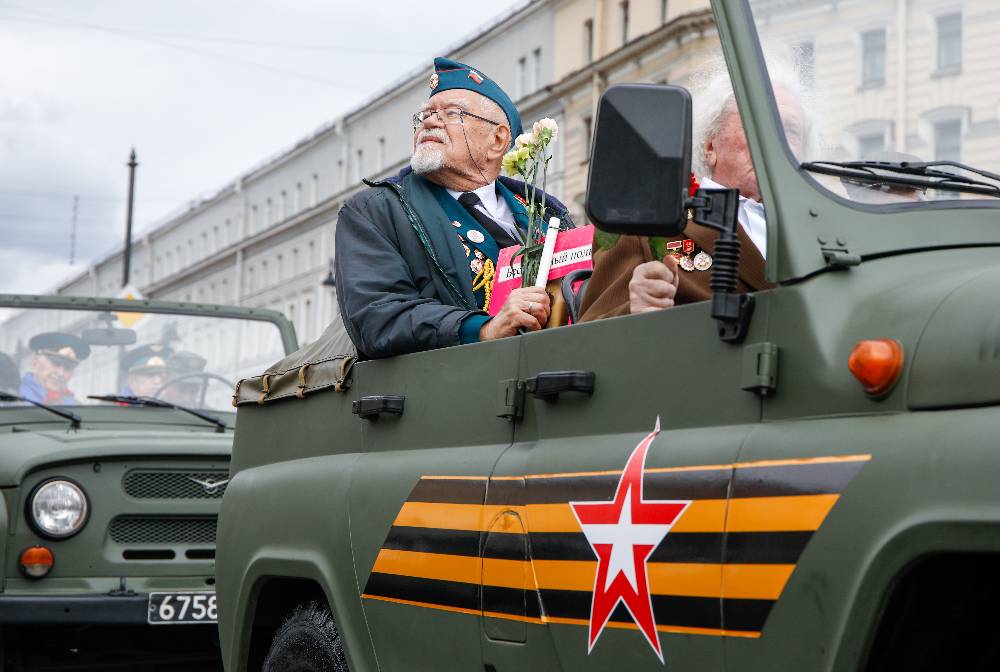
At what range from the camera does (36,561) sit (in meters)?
6.98

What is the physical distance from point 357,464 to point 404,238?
2.35ft

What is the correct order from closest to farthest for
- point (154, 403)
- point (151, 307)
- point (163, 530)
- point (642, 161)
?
point (642, 161) < point (163, 530) < point (154, 403) < point (151, 307)

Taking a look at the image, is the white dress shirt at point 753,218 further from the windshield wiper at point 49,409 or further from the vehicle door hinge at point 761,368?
the windshield wiper at point 49,409

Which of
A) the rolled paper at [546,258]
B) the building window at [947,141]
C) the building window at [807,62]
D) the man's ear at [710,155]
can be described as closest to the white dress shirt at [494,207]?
the rolled paper at [546,258]

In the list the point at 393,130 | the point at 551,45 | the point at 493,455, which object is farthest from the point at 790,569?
the point at 393,130

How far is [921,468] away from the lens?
2266 millimetres

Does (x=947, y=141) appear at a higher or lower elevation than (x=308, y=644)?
higher

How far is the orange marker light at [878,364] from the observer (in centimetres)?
242

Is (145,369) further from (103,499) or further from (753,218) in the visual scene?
(753,218)

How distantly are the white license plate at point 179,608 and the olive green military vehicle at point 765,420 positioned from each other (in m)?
3.55

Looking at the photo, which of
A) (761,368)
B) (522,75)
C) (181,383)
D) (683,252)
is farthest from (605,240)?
(522,75)

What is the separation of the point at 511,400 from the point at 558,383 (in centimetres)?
20

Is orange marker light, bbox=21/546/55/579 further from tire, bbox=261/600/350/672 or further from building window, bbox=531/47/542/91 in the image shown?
building window, bbox=531/47/542/91

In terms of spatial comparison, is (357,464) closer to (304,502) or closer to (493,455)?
(304,502)
